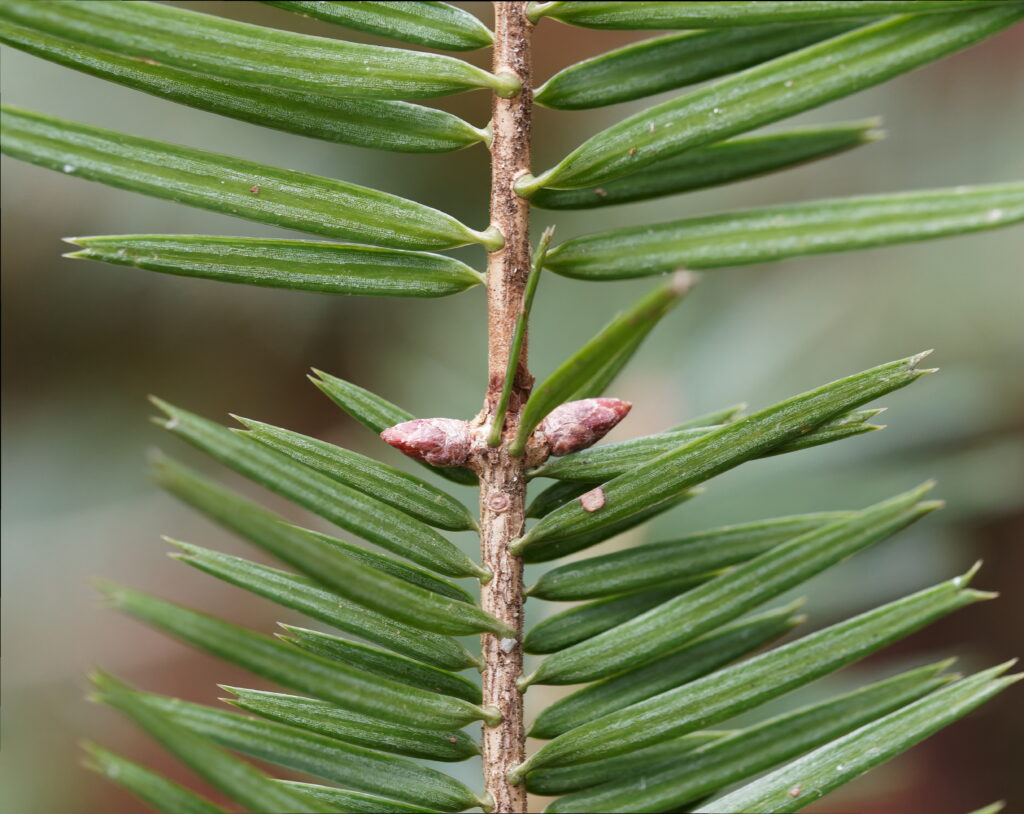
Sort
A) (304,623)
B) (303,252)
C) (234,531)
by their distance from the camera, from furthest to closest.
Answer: (304,623) → (303,252) → (234,531)

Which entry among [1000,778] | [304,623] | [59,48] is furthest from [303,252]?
[1000,778]

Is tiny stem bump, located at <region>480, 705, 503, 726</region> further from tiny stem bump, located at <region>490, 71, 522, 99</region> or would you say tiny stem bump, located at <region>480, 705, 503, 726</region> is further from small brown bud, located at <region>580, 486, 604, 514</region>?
tiny stem bump, located at <region>490, 71, 522, 99</region>

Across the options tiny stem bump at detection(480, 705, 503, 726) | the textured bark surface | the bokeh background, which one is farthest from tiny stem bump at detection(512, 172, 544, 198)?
the bokeh background

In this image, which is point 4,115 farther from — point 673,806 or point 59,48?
point 673,806

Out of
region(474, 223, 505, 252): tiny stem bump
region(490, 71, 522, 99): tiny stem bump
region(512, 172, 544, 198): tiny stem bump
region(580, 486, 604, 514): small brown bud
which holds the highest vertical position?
region(490, 71, 522, 99): tiny stem bump

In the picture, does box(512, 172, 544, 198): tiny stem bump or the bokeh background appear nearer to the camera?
box(512, 172, 544, 198): tiny stem bump

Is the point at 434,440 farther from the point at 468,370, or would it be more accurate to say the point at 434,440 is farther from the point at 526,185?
the point at 468,370

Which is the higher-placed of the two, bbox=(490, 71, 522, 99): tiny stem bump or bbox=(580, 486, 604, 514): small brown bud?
bbox=(490, 71, 522, 99): tiny stem bump
